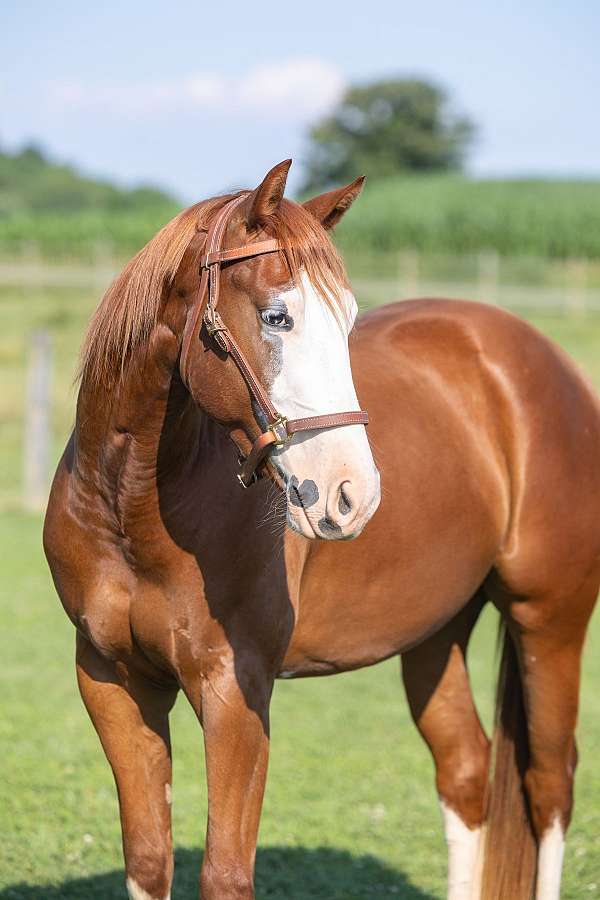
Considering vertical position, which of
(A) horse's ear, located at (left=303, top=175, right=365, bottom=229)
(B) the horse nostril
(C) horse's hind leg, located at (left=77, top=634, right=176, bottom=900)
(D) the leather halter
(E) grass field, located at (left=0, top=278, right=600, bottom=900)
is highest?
(A) horse's ear, located at (left=303, top=175, right=365, bottom=229)

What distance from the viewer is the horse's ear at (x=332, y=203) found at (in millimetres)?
2629

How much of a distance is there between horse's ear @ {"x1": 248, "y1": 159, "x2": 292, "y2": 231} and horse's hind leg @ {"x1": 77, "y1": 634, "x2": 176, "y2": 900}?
4.23ft

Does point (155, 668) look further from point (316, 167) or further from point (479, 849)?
point (316, 167)

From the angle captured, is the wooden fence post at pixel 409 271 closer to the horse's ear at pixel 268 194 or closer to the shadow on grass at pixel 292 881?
the shadow on grass at pixel 292 881

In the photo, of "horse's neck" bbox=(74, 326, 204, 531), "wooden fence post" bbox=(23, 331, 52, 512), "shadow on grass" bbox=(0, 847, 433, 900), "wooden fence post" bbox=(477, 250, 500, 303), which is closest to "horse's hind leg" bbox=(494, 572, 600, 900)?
"shadow on grass" bbox=(0, 847, 433, 900)

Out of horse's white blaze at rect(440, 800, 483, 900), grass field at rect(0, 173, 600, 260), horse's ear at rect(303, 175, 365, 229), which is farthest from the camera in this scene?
grass field at rect(0, 173, 600, 260)

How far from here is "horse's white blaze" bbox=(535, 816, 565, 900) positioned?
12.4ft

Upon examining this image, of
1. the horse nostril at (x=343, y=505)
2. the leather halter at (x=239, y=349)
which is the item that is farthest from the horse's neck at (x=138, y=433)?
the horse nostril at (x=343, y=505)

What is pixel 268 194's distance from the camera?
8.00 feet

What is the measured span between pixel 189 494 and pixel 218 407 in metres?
Result: 0.40

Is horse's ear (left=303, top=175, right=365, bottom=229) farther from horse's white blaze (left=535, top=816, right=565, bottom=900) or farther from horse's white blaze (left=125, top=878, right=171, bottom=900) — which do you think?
horse's white blaze (left=535, top=816, right=565, bottom=900)

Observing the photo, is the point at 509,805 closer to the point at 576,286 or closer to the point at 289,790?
the point at 289,790

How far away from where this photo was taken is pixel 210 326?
2.45 m

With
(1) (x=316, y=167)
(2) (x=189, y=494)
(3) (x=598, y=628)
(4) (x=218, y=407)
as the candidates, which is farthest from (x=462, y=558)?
(1) (x=316, y=167)
